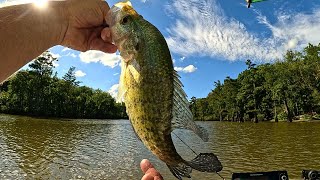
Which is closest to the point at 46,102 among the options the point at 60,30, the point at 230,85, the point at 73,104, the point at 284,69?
the point at 73,104

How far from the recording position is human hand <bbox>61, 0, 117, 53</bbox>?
4.75 ft

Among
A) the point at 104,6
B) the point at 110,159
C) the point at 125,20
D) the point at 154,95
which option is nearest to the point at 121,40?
the point at 125,20

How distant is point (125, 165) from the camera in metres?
17.2

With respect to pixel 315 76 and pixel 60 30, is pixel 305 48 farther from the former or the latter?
pixel 60 30

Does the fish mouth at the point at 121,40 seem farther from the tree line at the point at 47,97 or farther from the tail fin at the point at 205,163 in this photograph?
the tree line at the point at 47,97

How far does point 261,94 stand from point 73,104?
4319 centimetres

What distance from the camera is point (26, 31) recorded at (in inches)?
49.8

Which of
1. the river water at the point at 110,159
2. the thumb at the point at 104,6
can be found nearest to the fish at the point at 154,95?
the thumb at the point at 104,6

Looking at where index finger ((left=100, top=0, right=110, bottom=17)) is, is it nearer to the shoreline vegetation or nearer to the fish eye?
the fish eye

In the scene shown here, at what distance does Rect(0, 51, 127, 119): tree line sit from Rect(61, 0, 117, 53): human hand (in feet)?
238

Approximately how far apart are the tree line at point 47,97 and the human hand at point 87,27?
7242 centimetres

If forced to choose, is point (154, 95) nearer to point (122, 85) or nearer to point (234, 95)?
point (122, 85)

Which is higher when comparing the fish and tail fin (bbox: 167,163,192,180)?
the fish

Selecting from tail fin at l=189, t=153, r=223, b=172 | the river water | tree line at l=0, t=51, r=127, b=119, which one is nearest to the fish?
tail fin at l=189, t=153, r=223, b=172
